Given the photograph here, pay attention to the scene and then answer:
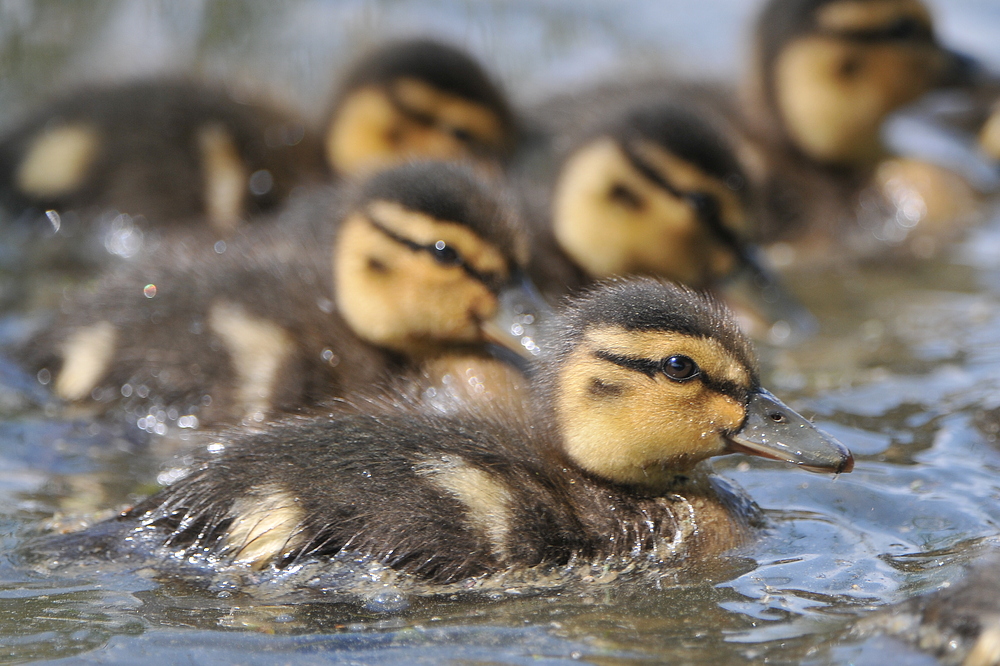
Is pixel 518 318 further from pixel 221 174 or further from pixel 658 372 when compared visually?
pixel 221 174

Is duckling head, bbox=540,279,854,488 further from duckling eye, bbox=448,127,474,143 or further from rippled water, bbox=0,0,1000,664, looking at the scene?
duckling eye, bbox=448,127,474,143

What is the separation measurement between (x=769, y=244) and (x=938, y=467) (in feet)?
7.86

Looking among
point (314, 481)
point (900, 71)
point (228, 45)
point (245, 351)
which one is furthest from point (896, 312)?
point (228, 45)

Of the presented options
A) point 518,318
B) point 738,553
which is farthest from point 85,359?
point 738,553

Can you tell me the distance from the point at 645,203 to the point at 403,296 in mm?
1152

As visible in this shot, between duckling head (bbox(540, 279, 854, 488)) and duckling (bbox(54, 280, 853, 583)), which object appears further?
duckling head (bbox(540, 279, 854, 488))

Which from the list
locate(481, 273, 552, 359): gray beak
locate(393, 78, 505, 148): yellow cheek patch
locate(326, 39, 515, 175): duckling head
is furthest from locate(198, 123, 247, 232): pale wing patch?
locate(481, 273, 552, 359): gray beak

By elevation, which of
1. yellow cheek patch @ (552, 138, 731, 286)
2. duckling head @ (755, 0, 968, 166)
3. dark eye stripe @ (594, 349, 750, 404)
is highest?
duckling head @ (755, 0, 968, 166)

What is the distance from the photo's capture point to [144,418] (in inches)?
158

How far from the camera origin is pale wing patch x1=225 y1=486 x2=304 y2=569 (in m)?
2.90

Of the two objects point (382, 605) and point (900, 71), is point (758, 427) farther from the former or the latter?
point (900, 71)

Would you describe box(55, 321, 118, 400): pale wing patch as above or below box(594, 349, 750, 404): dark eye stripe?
below

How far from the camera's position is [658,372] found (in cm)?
304

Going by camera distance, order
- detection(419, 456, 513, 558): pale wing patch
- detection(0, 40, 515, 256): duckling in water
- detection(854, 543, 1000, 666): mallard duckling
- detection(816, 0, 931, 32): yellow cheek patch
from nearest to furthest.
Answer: detection(854, 543, 1000, 666): mallard duckling < detection(419, 456, 513, 558): pale wing patch < detection(0, 40, 515, 256): duckling in water < detection(816, 0, 931, 32): yellow cheek patch
